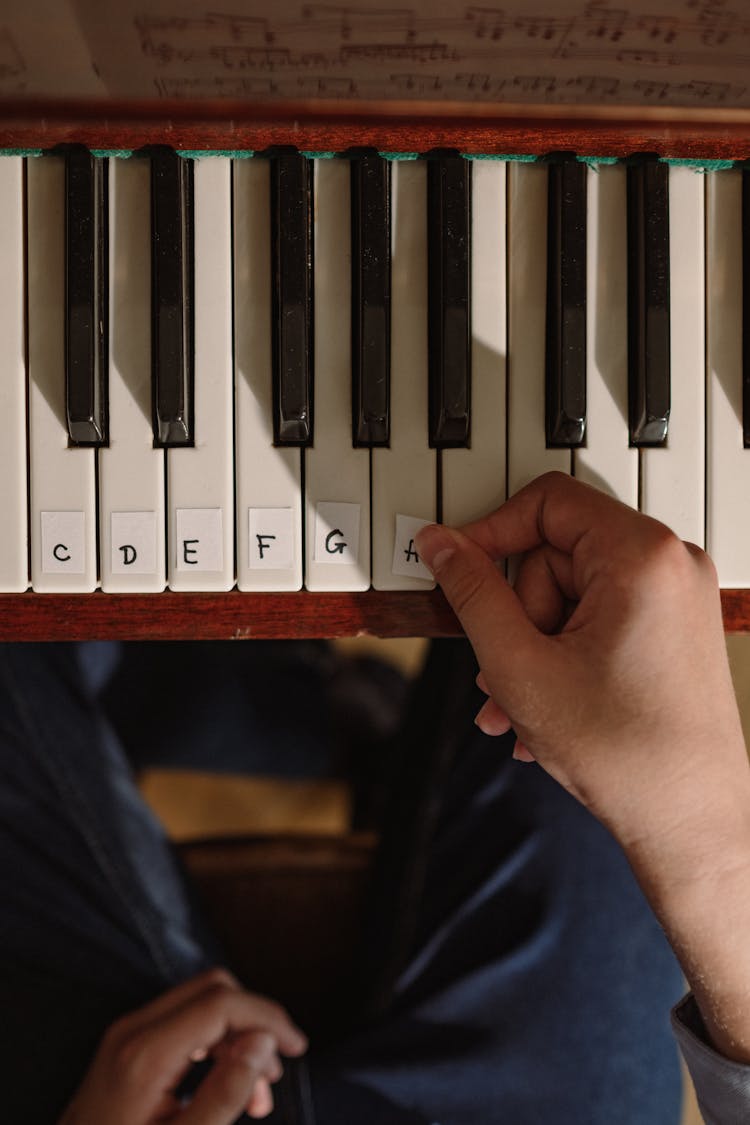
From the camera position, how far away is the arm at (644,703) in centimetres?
57

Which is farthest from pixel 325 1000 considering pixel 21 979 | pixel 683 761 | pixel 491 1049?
pixel 683 761

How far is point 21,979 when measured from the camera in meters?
0.88

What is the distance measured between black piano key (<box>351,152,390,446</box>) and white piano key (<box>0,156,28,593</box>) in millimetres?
254

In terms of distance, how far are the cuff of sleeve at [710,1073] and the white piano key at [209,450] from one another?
0.49 meters

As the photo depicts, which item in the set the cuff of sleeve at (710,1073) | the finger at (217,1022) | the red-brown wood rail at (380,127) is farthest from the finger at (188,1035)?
the red-brown wood rail at (380,127)

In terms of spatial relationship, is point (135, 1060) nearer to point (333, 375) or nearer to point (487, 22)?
point (333, 375)

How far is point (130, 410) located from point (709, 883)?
1.76 ft

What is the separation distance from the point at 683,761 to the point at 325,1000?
2.02ft

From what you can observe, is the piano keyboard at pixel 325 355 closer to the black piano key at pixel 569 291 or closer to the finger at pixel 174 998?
the black piano key at pixel 569 291

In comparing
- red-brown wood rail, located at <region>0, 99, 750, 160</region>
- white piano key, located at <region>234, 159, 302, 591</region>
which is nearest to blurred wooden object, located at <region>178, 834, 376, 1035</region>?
white piano key, located at <region>234, 159, 302, 591</region>

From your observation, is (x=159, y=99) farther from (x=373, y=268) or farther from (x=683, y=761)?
(x=683, y=761)

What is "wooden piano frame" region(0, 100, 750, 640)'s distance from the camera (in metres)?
0.64

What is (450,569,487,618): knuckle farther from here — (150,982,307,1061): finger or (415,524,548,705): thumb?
(150,982,307,1061): finger

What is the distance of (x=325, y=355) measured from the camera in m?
0.65
